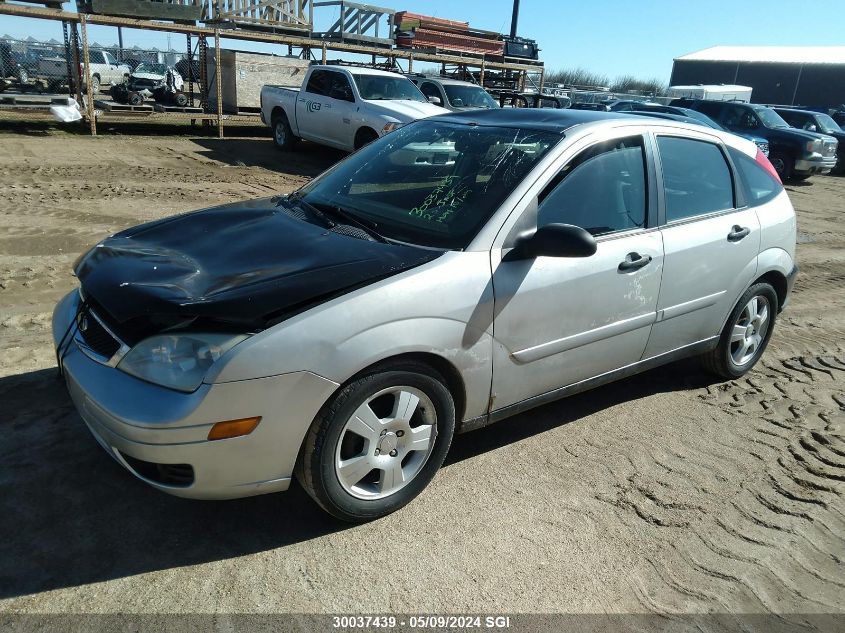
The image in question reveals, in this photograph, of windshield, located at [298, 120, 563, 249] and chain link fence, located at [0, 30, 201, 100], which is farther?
chain link fence, located at [0, 30, 201, 100]

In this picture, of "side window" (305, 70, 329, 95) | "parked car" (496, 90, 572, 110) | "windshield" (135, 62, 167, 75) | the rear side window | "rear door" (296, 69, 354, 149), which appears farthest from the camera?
"windshield" (135, 62, 167, 75)

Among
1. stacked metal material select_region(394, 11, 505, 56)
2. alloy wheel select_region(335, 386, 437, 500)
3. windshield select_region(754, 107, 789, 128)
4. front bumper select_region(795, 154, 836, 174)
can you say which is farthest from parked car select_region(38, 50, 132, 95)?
alloy wheel select_region(335, 386, 437, 500)

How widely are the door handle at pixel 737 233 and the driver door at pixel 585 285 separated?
72 cm

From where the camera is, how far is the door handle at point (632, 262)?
139 inches

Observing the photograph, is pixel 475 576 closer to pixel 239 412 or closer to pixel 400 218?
pixel 239 412

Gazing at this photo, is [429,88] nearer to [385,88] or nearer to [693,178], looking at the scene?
[385,88]

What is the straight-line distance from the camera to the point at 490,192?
3283 millimetres

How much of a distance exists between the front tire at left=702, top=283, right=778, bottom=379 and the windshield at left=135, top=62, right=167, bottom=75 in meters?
28.8

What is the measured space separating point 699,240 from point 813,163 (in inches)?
611

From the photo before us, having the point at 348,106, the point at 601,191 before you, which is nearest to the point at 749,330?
the point at 601,191

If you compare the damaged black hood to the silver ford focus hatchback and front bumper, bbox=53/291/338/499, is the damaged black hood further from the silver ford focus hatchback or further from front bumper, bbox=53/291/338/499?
front bumper, bbox=53/291/338/499

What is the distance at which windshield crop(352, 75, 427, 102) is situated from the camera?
12773mm

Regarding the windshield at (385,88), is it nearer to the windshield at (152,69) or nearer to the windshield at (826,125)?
the windshield at (826,125)

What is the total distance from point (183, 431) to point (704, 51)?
74828 millimetres
